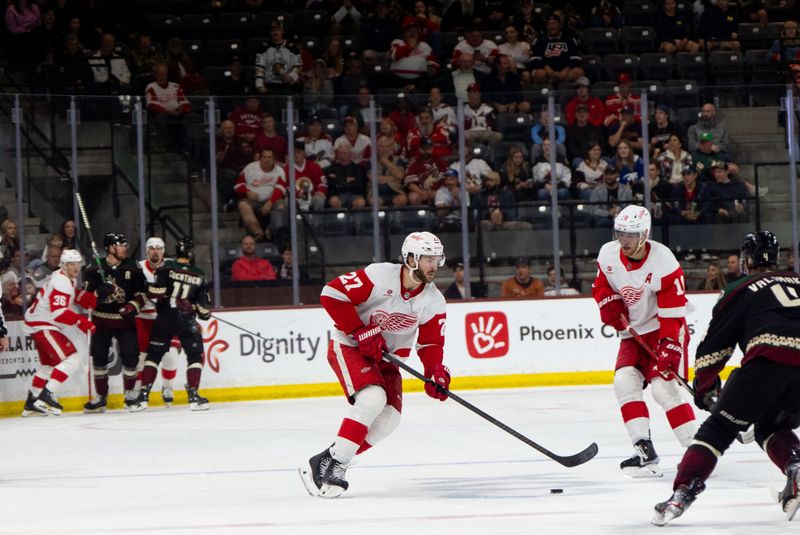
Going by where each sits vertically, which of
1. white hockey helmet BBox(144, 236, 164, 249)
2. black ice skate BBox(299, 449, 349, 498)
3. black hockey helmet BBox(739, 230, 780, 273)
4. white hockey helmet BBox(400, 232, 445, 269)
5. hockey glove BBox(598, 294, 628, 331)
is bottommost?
black ice skate BBox(299, 449, 349, 498)

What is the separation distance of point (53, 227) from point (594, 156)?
4.86 metres

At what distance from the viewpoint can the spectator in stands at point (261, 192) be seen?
11.9 meters

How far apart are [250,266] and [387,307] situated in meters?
5.84

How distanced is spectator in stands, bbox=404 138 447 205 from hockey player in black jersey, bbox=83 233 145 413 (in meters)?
2.57

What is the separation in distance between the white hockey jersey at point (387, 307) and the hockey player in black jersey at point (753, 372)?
1.56 metres

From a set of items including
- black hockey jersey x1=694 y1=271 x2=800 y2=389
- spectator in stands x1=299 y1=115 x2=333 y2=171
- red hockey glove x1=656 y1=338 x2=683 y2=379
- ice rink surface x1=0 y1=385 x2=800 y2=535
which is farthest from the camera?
spectator in stands x1=299 y1=115 x2=333 y2=171

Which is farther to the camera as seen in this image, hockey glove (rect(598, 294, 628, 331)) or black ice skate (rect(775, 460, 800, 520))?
hockey glove (rect(598, 294, 628, 331))

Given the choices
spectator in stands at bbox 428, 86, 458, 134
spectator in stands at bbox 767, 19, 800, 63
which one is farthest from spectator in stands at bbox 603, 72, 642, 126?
spectator in stands at bbox 767, 19, 800, 63

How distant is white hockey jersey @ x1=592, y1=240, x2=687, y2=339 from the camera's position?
6688 mm

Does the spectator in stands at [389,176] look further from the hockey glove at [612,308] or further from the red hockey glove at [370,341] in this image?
the red hockey glove at [370,341]

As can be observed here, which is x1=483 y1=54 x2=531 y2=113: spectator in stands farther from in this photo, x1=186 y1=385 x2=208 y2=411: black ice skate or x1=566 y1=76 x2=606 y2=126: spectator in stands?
x1=186 y1=385 x2=208 y2=411: black ice skate

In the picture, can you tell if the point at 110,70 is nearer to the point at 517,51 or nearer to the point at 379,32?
the point at 379,32

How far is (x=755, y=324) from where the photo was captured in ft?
16.3

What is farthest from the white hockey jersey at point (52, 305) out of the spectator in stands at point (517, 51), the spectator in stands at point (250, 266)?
the spectator in stands at point (517, 51)
